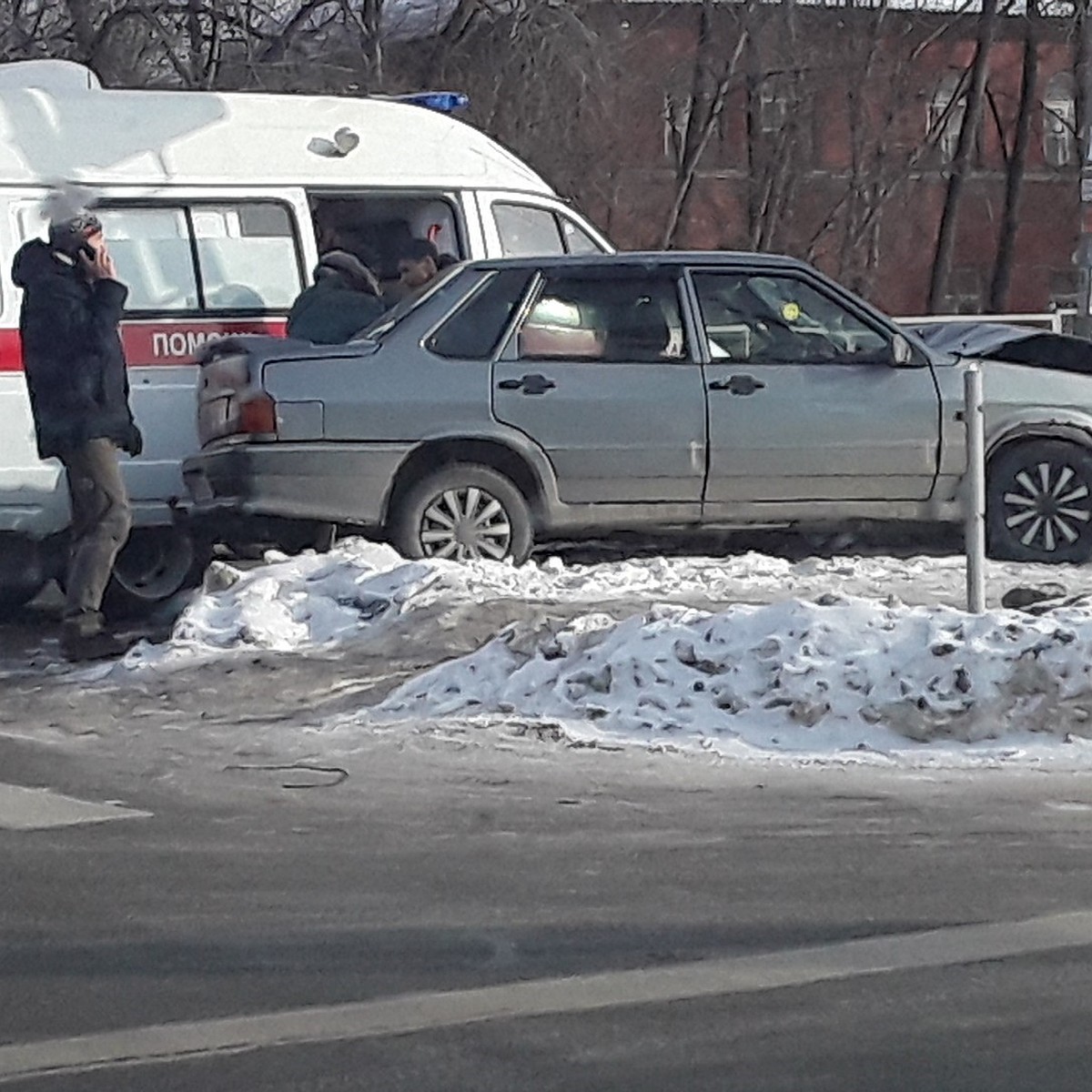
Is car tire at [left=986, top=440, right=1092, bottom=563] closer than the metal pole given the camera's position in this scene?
No

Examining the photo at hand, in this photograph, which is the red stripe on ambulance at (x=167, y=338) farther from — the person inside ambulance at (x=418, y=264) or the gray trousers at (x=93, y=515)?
the gray trousers at (x=93, y=515)

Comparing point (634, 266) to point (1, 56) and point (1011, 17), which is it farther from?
point (1011, 17)

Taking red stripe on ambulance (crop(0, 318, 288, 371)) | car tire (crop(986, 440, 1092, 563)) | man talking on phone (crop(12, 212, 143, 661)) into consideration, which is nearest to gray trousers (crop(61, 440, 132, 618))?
man talking on phone (crop(12, 212, 143, 661))

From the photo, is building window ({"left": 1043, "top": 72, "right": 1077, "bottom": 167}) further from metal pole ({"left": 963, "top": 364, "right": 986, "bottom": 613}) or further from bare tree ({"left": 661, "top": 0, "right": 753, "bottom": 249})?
metal pole ({"left": 963, "top": 364, "right": 986, "bottom": 613})

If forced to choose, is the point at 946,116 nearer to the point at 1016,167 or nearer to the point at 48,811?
the point at 1016,167

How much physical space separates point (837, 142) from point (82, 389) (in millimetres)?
27351

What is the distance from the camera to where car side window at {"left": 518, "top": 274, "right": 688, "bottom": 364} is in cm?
1120

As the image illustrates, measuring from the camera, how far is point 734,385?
11.1 meters

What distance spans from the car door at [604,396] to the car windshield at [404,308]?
0.48 m

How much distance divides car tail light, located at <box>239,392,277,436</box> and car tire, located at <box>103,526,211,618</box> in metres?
1.81

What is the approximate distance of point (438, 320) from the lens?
11.1 metres

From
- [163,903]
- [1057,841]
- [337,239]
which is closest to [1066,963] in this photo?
[1057,841]

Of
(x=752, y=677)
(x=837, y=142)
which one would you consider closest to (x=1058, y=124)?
(x=837, y=142)

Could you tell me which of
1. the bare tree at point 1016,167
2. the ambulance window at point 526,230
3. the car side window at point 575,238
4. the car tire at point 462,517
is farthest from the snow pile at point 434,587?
the bare tree at point 1016,167
